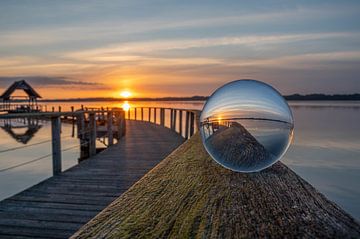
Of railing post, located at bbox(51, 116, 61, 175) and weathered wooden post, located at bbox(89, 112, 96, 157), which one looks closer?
railing post, located at bbox(51, 116, 61, 175)

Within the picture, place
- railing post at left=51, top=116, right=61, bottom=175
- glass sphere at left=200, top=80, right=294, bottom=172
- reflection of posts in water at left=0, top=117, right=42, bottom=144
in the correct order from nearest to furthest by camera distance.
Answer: glass sphere at left=200, top=80, right=294, bottom=172
railing post at left=51, top=116, right=61, bottom=175
reflection of posts in water at left=0, top=117, right=42, bottom=144

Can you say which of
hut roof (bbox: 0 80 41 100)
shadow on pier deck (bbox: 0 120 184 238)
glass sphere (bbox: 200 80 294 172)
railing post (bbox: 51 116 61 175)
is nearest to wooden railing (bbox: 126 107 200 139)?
shadow on pier deck (bbox: 0 120 184 238)

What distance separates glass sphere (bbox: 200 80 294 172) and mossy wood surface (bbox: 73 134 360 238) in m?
0.18

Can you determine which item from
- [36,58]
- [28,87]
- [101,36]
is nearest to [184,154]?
[101,36]

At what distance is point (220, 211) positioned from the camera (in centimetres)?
81

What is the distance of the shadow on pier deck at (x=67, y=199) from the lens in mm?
3230

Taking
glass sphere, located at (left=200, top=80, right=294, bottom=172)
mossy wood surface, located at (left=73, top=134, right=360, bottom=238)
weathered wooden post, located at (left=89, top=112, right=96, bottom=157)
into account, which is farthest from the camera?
weathered wooden post, located at (left=89, top=112, right=96, bottom=157)

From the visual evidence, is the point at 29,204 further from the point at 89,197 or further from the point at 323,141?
the point at 323,141

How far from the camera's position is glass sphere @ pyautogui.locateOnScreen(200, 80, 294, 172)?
4.45 ft

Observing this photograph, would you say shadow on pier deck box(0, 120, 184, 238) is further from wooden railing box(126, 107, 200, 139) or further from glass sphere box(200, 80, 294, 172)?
glass sphere box(200, 80, 294, 172)

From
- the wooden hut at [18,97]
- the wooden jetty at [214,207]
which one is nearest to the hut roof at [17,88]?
the wooden hut at [18,97]

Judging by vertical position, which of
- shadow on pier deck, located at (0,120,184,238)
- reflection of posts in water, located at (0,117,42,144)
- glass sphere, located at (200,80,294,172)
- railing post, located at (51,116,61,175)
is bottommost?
reflection of posts in water, located at (0,117,42,144)

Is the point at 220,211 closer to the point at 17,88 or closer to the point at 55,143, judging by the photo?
the point at 55,143

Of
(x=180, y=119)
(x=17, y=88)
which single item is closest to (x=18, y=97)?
(x=17, y=88)
